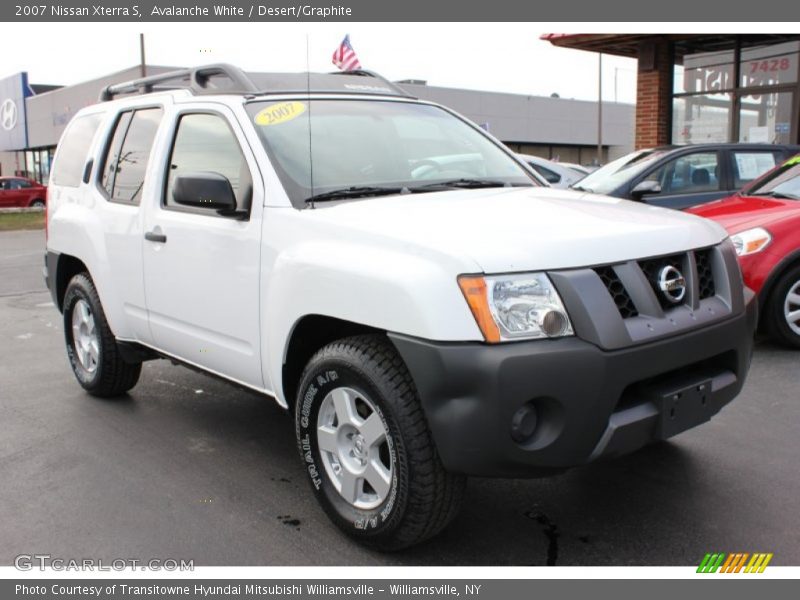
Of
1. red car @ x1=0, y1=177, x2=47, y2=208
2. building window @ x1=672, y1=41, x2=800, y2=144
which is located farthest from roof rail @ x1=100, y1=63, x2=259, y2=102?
red car @ x1=0, y1=177, x2=47, y2=208

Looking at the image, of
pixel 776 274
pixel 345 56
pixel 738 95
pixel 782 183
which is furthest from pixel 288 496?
pixel 738 95

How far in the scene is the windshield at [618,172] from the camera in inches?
342

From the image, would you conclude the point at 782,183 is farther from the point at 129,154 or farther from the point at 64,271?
the point at 64,271

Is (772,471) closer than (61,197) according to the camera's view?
Yes

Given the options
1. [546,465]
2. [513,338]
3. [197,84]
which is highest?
[197,84]

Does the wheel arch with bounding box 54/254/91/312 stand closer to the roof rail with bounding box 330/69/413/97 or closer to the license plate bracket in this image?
the roof rail with bounding box 330/69/413/97

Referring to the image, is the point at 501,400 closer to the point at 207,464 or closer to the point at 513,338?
the point at 513,338

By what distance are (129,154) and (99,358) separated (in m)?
1.34

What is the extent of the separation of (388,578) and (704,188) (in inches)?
279

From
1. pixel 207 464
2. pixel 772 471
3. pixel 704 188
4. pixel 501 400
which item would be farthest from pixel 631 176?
pixel 501 400

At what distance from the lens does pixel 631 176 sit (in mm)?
8633

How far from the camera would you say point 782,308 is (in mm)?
6059

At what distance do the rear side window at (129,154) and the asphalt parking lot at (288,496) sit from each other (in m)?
1.39
